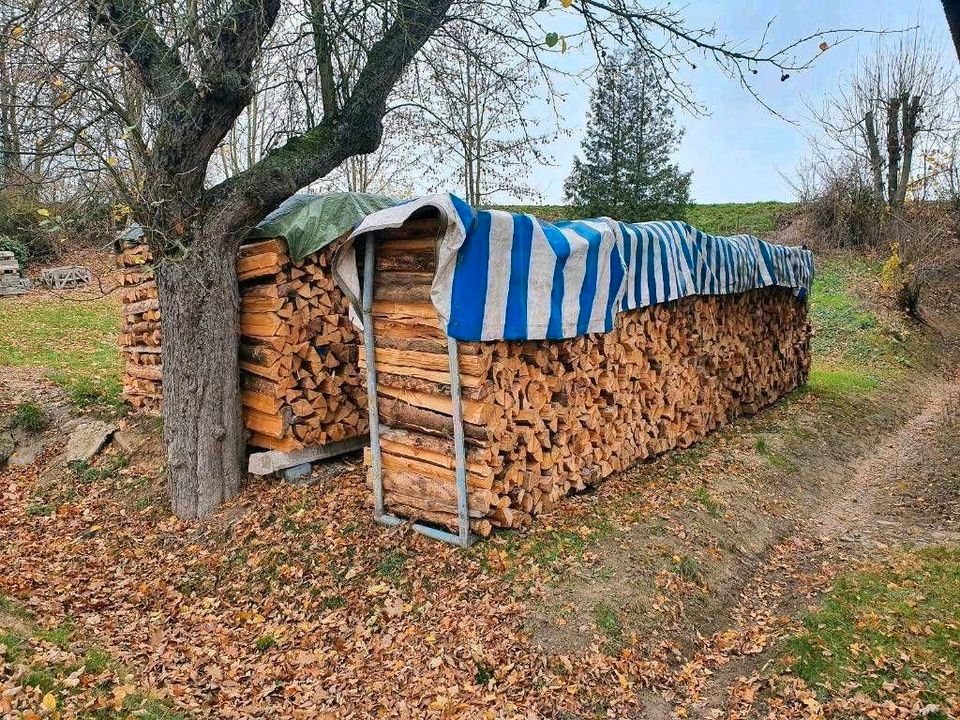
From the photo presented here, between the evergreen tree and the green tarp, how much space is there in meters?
14.9

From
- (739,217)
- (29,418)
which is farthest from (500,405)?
(739,217)

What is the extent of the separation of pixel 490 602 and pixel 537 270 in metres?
2.49

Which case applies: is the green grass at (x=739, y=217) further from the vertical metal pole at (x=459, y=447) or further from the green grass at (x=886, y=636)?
the vertical metal pole at (x=459, y=447)

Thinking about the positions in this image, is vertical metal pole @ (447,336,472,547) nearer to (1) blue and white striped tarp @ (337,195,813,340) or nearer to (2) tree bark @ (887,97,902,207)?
(1) blue and white striped tarp @ (337,195,813,340)

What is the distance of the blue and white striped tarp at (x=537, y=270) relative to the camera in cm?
461

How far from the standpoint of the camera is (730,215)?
2716 cm

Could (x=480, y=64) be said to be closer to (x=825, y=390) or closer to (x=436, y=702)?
(x=436, y=702)

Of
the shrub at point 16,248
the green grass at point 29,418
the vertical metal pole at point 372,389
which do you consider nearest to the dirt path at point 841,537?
the vertical metal pole at point 372,389

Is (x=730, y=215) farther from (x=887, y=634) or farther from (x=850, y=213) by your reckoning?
(x=887, y=634)

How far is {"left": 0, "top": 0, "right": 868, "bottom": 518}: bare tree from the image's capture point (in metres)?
5.41

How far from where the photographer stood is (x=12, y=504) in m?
6.91

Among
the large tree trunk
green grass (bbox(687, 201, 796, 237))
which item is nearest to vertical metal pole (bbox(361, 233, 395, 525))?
the large tree trunk

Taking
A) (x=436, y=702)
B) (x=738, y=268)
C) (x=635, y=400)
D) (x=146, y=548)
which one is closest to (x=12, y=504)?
(x=146, y=548)

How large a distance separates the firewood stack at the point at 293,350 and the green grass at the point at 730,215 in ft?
53.1
